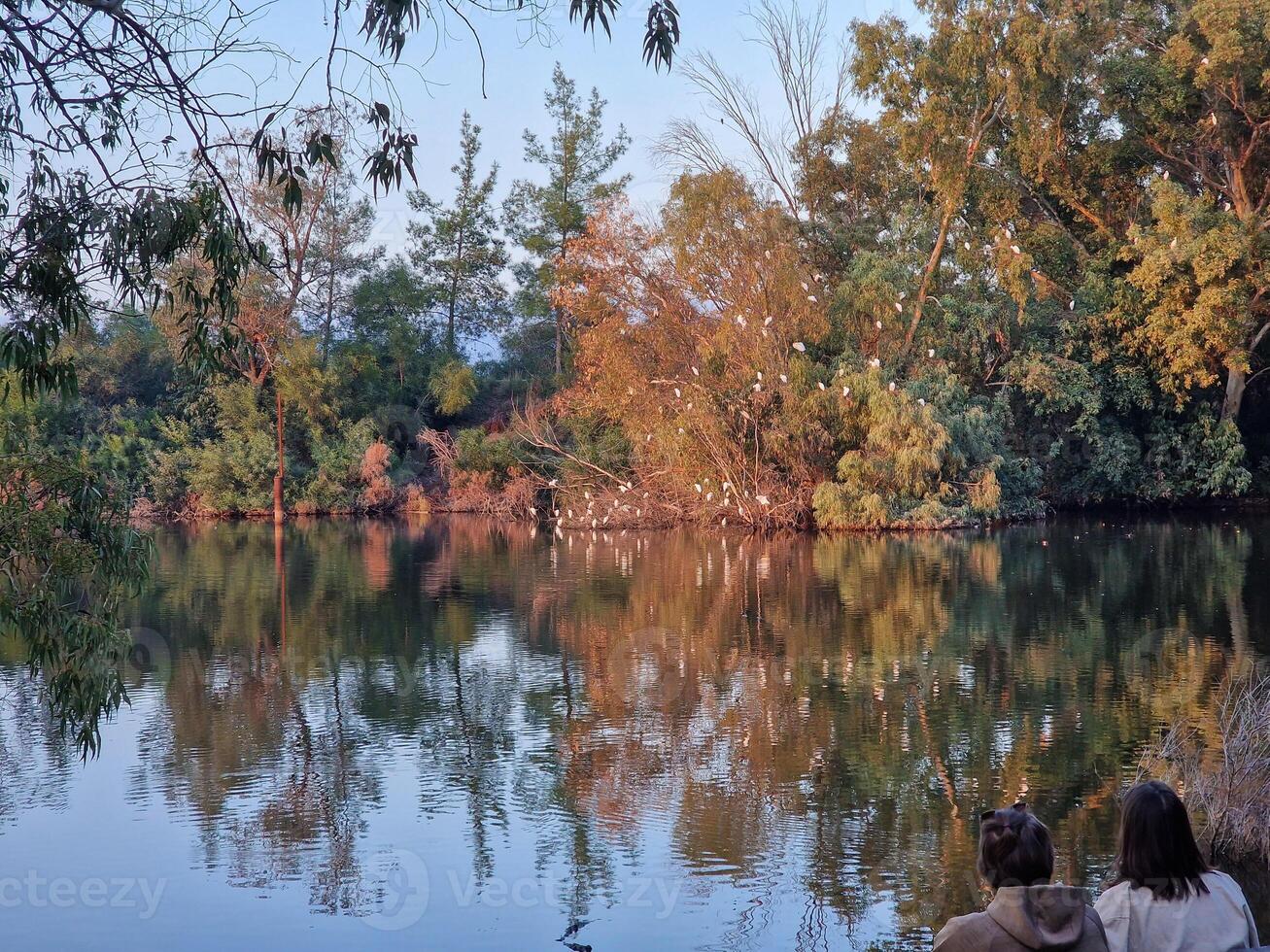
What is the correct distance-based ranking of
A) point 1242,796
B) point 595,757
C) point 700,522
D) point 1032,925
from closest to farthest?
1. point 1032,925
2. point 1242,796
3. point 595,757
4. point 700,522

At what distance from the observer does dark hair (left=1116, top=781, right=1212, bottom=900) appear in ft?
10.5

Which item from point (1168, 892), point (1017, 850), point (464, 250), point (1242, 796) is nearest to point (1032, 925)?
point (1017, 850)

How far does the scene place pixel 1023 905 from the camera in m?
3.15

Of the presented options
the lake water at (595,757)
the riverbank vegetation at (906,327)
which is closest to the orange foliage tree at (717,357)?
the riverbank vegetation at (906,327)

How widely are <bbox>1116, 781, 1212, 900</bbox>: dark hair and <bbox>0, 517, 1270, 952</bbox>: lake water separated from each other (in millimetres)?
2468

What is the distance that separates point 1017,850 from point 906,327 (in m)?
25.7

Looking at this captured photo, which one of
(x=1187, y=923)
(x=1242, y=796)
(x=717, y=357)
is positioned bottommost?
(x=1242, y=796)

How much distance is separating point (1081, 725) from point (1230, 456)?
2214cm

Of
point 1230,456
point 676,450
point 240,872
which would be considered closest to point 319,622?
point 240,872

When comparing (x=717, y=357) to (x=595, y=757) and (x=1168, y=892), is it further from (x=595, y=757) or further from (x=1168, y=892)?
(x=1168, y=892)

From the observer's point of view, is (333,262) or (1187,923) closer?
(1187,923)

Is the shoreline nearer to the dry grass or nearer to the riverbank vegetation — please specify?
the riverbank vegetation

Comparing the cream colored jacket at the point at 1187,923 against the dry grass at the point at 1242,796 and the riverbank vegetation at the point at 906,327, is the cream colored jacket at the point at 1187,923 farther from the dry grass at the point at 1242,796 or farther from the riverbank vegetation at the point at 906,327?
the riverbank vegetation at the point at 906,327

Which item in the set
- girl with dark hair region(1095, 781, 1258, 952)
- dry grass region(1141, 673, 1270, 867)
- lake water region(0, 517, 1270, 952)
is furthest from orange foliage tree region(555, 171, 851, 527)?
girl with dark hair region(1095, 781, 1258, 952)
